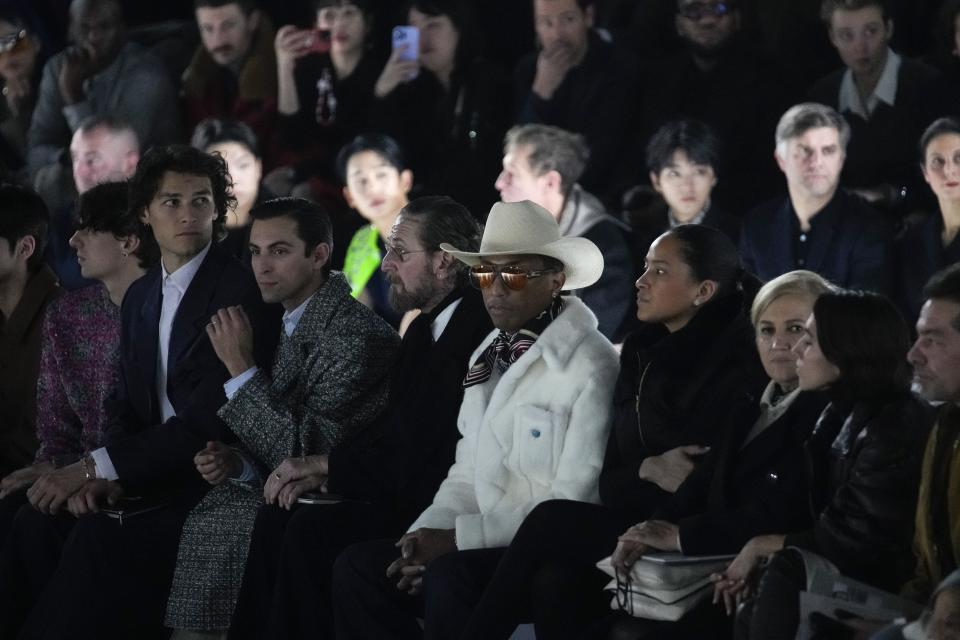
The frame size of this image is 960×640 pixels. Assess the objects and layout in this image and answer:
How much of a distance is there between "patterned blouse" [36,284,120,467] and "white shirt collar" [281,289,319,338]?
796mm

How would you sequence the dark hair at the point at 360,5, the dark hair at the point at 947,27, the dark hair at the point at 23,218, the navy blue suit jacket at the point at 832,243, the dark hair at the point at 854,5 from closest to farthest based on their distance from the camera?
the dark hair at the point at 23,218, the navy blue suit jacket at the point at 832,243, the dark hair at the point at 947,27, the dark hair at the point at 854,5, the dark hair at the point at 360,5

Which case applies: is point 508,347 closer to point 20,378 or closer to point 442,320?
point 442,320

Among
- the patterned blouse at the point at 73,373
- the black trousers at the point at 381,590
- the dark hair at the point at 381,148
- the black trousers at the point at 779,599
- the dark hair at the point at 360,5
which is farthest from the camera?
the dark hair at the point at 360,5

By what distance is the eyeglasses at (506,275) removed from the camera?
4535 millimetres

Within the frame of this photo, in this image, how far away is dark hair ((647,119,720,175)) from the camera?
7.10m

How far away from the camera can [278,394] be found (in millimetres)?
5023

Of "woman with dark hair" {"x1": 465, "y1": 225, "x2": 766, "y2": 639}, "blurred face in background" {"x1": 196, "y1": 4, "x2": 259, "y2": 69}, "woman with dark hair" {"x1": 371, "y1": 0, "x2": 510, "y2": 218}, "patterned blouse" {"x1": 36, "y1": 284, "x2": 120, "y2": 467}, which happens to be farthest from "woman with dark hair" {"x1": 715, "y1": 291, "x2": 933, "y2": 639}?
"blurred face in background" {"x1": 196, "y1": 4, "x2": 259, "y2": 69}

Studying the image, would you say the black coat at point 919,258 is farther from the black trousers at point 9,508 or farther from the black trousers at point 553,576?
the black trousers at point 9,508

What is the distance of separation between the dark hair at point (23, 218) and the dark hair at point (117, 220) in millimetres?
484

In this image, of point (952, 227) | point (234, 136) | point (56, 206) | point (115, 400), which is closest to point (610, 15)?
point (234, 136)

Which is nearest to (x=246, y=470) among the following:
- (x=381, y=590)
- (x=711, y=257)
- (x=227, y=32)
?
(x=381, y=590)

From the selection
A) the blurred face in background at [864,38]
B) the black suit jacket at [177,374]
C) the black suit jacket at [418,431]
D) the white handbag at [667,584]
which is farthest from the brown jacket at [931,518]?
the blurred face in background at [864,38]

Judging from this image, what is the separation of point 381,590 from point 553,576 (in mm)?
668

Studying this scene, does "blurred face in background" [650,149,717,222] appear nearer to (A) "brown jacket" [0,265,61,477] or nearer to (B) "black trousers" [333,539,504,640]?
(A) "brown jacket" [0,265,61,477]
